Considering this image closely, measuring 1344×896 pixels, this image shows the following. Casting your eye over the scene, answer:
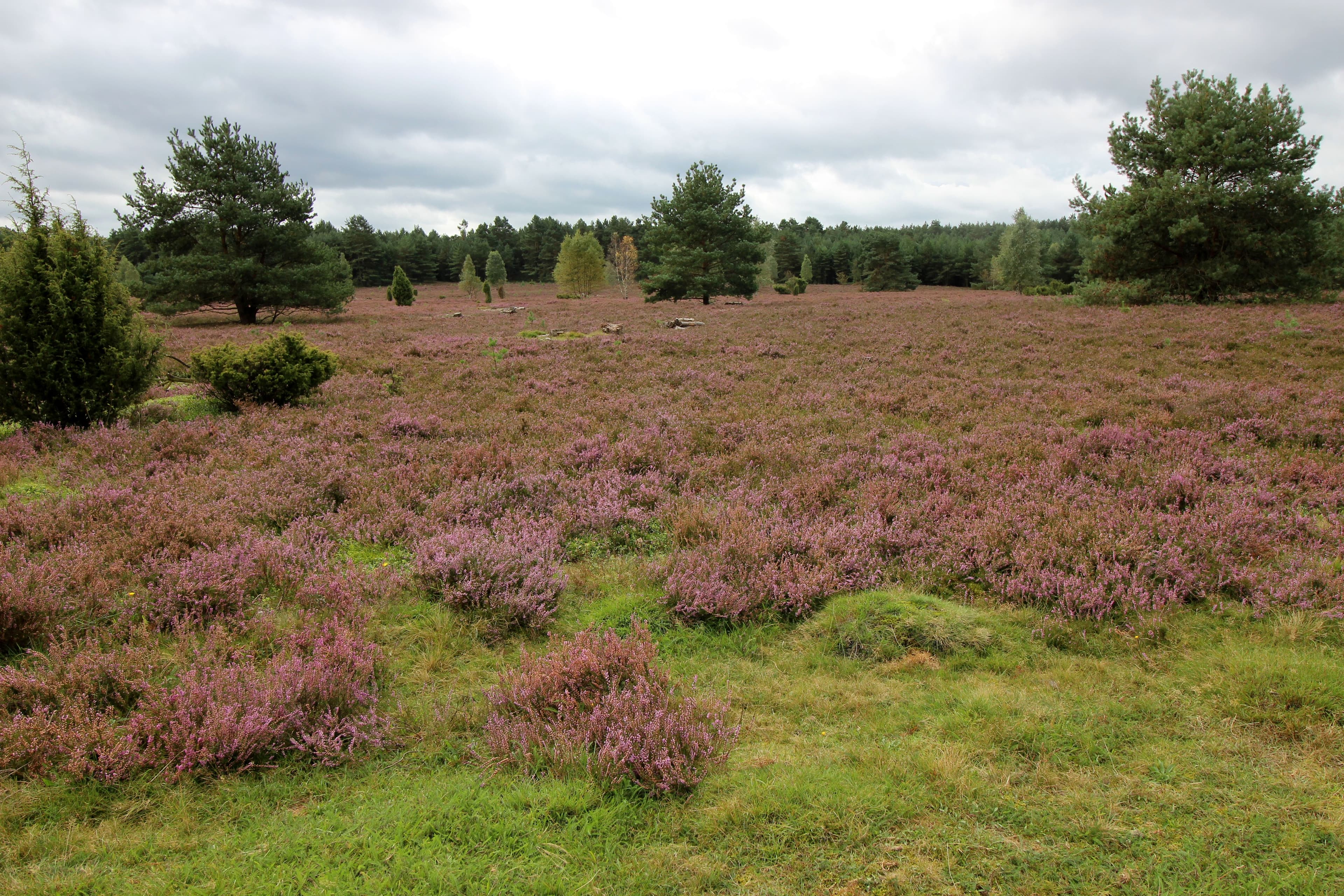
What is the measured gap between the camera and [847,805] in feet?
9.16

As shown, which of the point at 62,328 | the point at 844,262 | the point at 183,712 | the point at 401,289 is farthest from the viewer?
the point at 844,262

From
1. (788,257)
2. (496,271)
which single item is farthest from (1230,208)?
(788,257)

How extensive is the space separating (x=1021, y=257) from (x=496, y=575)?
69.5 metres

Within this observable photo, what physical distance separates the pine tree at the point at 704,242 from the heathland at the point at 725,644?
3387cm

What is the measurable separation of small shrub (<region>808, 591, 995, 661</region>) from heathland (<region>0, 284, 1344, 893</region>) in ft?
0.09

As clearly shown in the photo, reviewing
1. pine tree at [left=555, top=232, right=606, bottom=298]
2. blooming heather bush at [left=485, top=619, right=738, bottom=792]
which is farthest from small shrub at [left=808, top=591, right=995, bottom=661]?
pine tree at [left=555, top=232, right=606, bottom=298]

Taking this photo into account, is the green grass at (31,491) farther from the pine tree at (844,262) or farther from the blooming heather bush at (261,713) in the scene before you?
the pine tree at (844,262)

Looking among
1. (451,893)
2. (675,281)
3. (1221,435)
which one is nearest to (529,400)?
(451,893)

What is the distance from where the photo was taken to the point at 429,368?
1584cm

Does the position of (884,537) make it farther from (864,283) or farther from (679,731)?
(864,283)

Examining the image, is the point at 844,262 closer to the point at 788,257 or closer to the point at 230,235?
the point at 788,257

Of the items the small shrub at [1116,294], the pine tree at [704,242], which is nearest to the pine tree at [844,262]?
the pine tree at [704,242]

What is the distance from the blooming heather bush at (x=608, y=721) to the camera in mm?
2939

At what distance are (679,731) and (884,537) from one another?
335cm
